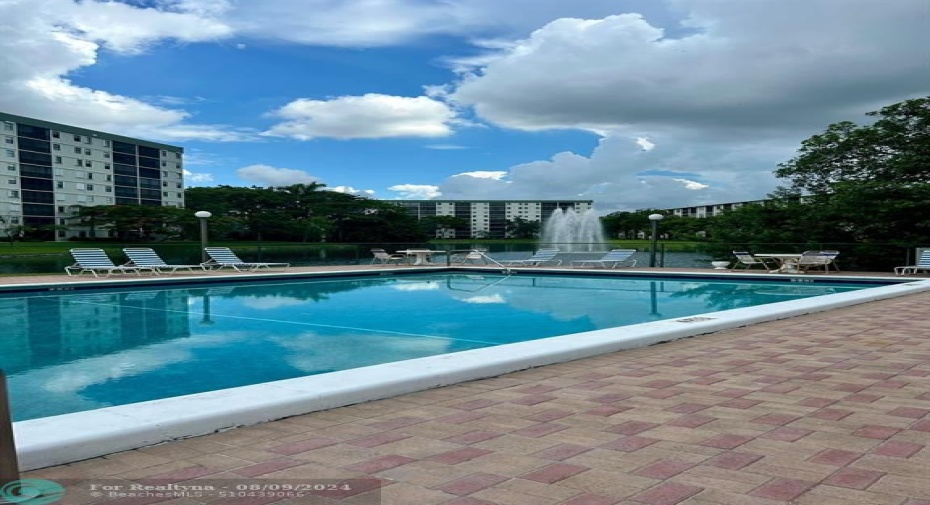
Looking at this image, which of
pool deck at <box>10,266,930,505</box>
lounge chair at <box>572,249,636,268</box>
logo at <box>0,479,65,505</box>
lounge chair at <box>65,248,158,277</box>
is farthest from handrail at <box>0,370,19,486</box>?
lounge chair at <box>572,249,636,268</box>

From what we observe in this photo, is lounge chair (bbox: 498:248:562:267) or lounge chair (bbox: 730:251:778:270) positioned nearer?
lounge chair (bbox: 730:251:778:270)

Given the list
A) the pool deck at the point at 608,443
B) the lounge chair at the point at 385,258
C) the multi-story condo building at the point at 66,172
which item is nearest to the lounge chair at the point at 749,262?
the lounge chair at the point at 385,258

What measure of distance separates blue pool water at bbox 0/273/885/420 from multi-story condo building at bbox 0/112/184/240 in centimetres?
5159

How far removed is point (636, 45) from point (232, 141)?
44.9 m

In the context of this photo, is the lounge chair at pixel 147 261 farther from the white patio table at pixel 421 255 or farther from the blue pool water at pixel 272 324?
the white patio table at pixel 421 255

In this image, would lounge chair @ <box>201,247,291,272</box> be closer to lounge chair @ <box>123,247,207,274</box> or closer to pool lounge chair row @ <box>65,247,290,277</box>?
pool lounge chair row @ <box>65,247,290,277</box>

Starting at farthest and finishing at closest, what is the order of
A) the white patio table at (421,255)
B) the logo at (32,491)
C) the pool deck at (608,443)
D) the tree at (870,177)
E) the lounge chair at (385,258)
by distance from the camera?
the white patio table at (421,255) → the lounge chair at (385,258) → the tree at (870,177) → the pool deck at (608,443) → the logo at (32,491)

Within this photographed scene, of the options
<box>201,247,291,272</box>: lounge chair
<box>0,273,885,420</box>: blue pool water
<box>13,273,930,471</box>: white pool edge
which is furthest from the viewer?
<box>201,247,291,272</box>: lounge chair

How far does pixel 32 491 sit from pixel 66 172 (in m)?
70.8

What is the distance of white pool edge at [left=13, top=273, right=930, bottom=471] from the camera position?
2549 millimetres

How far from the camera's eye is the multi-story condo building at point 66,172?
189ft

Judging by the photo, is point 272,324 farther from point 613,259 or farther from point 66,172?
point 66,172

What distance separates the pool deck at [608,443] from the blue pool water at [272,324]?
240cm

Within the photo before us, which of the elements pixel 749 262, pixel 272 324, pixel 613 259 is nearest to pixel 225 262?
pixel 272 324
